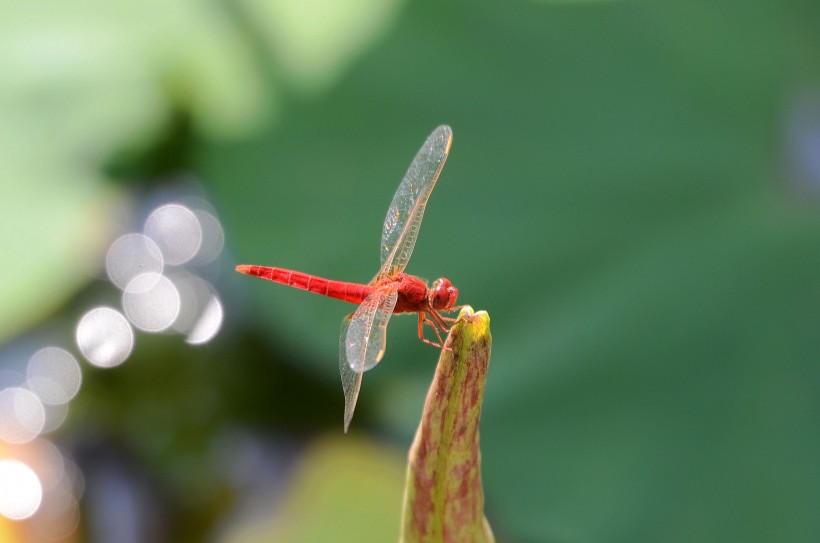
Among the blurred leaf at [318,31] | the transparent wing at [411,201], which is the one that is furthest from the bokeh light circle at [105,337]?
the transparent wing at [411,201]

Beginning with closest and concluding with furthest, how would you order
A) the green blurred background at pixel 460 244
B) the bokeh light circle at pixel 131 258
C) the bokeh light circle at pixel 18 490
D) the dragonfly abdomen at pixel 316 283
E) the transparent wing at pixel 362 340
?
the transparent wing at pixel 362 340 < the dragonfly abdomen at pixel 316 283 < the green blurred background at pixel 460 244 < the bokeh light circle at pixel 18 490 < the bokeh light circle at pixel 131 258

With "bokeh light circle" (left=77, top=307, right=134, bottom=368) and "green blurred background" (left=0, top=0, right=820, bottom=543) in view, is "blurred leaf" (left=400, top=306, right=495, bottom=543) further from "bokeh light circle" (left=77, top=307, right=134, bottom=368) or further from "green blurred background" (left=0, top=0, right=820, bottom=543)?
"bokeh light circle" (left=77, top=307, right=134, bottom=368)

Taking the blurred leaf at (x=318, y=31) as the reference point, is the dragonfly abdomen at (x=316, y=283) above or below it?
below

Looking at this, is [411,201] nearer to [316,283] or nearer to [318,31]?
[316,283]

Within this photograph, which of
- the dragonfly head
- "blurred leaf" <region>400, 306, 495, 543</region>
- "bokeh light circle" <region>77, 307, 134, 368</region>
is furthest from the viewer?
"bokeh light circle" <region>77, 307, 134, 368</region>

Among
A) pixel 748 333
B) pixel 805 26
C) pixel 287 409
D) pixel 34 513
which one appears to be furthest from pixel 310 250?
pixel 805 26

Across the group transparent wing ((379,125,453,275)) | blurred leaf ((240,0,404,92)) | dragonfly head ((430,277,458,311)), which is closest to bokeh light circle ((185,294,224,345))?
blurred leaf ((240,0,404,92))

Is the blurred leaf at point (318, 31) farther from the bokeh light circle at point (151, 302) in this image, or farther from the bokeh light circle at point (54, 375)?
the bokeh light circle at point (54, 375)
